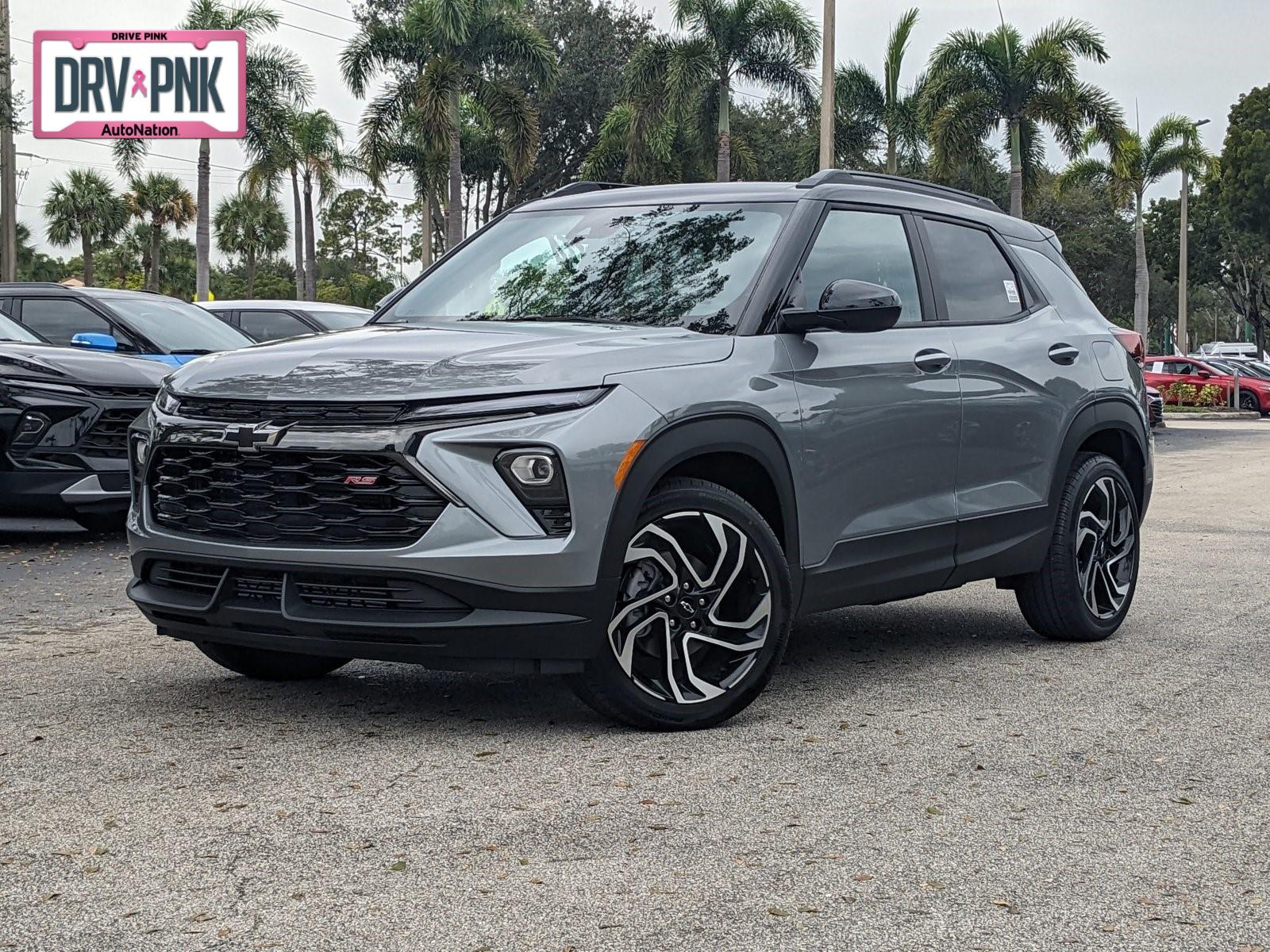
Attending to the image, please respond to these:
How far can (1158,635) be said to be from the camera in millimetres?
7219

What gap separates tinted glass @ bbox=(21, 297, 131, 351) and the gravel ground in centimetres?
555

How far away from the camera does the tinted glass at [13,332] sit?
11.1 m

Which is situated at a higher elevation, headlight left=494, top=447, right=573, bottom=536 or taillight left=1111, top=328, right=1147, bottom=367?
taillight left=1111, top=328, right=1147, bottom=367

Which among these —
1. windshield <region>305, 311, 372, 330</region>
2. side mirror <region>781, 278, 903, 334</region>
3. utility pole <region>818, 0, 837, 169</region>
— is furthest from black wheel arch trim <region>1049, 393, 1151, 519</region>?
utility pole <region>818, 0, 837, 169</region>

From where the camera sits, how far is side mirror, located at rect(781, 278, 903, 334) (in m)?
5.45

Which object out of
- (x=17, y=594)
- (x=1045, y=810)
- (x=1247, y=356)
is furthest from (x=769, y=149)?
(x=1045, y=810)

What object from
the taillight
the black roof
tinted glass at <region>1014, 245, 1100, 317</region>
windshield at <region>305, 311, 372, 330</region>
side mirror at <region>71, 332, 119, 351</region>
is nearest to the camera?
the black roof

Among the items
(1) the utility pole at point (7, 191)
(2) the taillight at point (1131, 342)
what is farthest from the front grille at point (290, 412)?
(1) the utility pole at point (7, 191)

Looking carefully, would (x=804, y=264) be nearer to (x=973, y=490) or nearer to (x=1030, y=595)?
(x=973, y=490)

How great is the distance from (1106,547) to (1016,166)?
35.3 meters

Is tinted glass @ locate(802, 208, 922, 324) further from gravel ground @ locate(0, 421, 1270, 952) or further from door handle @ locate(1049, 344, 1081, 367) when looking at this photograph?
gravel ground @ locate(0, 421, 1270, 952)

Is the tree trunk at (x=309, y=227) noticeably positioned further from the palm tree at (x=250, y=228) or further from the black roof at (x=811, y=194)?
the black roof at (x=811, y=194)

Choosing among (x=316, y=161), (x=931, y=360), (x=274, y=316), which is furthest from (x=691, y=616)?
(x=316, y=161)

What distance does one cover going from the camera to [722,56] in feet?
124
